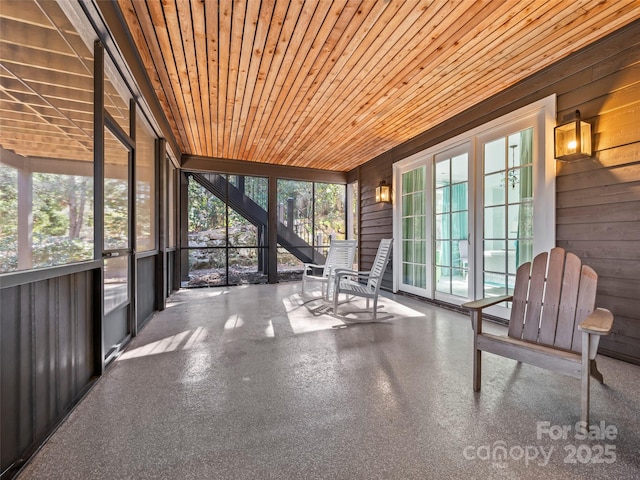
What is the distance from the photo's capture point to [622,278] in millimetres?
2443

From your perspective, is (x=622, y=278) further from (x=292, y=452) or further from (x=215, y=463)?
(x=215, y=463)

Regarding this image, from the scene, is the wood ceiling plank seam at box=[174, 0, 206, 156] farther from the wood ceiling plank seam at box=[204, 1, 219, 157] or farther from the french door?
the french door

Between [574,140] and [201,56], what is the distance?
3.44m

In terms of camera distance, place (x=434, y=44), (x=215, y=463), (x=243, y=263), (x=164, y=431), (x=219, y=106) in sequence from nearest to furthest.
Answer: (x=215, y=463) < (x=164, y=431) < (x=434, y=44) < (x=219, y=106) < (x=243, y=263)

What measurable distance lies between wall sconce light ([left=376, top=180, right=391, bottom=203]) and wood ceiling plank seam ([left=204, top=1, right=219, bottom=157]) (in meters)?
3.09

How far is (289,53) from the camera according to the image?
277 centimetres

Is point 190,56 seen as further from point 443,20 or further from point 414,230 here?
point 414,230

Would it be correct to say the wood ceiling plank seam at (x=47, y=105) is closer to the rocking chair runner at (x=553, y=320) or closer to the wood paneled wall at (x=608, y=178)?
the rocking chair runner at (x=553, y=320)

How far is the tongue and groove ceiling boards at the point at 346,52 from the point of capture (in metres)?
2.24

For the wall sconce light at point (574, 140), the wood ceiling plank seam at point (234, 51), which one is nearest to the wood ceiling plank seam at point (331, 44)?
the wood ceiling plank seam at point (234, 51)

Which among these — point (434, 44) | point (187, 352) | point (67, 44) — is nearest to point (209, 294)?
point (187, 352)

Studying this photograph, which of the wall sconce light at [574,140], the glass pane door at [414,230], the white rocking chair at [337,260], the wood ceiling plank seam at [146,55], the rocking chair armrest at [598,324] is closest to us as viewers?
the rocking chair armrest at [598,324]

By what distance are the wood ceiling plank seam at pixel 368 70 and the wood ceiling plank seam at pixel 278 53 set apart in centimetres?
70

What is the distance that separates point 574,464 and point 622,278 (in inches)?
73.2
